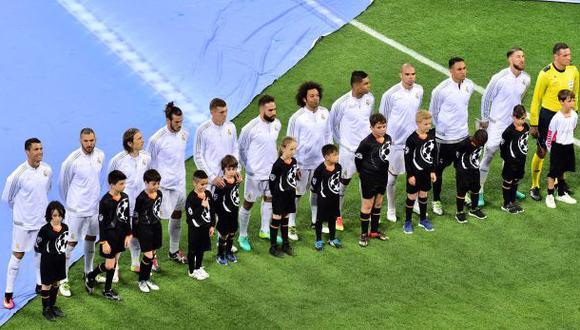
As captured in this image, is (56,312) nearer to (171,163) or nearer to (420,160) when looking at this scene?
(171,163)

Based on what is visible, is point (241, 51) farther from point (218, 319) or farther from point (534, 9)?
point (218, 319)

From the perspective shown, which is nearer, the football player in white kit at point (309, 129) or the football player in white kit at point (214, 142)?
the football player in white kit at point (214, 142)

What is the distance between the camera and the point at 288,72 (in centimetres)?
1819

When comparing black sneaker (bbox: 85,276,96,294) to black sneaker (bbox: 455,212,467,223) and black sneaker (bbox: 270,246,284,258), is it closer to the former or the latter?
black sneaker (bbox: 270,246,284,258)

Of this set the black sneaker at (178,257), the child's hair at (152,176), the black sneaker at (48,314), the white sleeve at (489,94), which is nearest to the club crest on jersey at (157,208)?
the child's hair at (152,176)

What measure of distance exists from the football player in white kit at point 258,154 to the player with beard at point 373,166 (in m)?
1.01

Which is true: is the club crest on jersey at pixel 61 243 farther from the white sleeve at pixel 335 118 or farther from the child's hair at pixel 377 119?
the child's hair at pixel 377 119

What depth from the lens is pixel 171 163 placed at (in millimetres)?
13461

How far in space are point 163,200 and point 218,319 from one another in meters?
1.69

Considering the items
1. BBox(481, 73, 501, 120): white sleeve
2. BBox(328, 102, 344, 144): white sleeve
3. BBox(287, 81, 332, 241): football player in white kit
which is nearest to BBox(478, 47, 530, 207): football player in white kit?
BBox(481, 73, 501, 120): white sleeve

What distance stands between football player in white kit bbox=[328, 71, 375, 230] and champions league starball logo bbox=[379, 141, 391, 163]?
555mm

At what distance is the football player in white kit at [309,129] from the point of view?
14016mm

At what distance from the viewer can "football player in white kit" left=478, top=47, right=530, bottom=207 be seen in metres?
14.9

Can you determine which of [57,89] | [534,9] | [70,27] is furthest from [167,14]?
[534,9]
